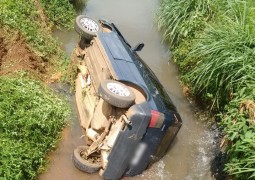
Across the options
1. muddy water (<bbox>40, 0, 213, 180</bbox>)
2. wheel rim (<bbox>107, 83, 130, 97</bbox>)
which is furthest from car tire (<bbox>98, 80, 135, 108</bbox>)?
muddy water (<bbox>40, 0, 213, 180</bbox>)

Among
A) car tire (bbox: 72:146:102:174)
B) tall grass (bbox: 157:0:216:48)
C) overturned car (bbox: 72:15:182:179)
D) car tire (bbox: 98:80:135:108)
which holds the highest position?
tall grass (bbox: 157:0:216:48)

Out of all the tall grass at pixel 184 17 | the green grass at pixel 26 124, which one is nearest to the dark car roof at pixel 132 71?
the green grass at pixel 26 124

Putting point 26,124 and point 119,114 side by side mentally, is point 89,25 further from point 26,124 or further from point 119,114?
point 119,114

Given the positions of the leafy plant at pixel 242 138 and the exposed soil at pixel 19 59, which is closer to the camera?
the leafy plant at pixel 242 138

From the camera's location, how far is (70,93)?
7316mm

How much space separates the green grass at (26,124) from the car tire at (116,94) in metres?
1.32

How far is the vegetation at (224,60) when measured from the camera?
16.6ft

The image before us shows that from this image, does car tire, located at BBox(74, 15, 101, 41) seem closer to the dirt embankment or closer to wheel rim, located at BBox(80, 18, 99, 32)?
wheel rim, located at BBox(80, 18, 99, 32)

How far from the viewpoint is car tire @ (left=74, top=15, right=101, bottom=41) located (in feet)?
22.9

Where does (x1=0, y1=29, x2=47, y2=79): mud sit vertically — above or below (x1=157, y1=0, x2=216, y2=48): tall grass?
Answer: below

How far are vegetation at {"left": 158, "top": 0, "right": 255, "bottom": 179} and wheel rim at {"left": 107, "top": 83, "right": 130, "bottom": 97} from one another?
59.3 inches

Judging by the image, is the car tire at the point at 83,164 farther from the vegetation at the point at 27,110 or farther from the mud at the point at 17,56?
the mud at the point at 17,56

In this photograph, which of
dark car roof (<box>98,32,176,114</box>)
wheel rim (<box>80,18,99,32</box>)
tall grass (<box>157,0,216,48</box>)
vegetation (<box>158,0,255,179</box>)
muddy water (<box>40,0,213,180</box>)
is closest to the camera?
vegetation (<box>158,0,255,179</box>)

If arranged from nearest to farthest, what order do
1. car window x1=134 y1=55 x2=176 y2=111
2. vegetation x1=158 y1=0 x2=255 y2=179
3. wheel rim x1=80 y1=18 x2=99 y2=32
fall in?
vegetation x1=158 y1=0 x2=255 y2=179, car window x1=134 y1=55 x2=176 y2=111, wheel rim x1=80 y1=18 x2=99 y2=32
